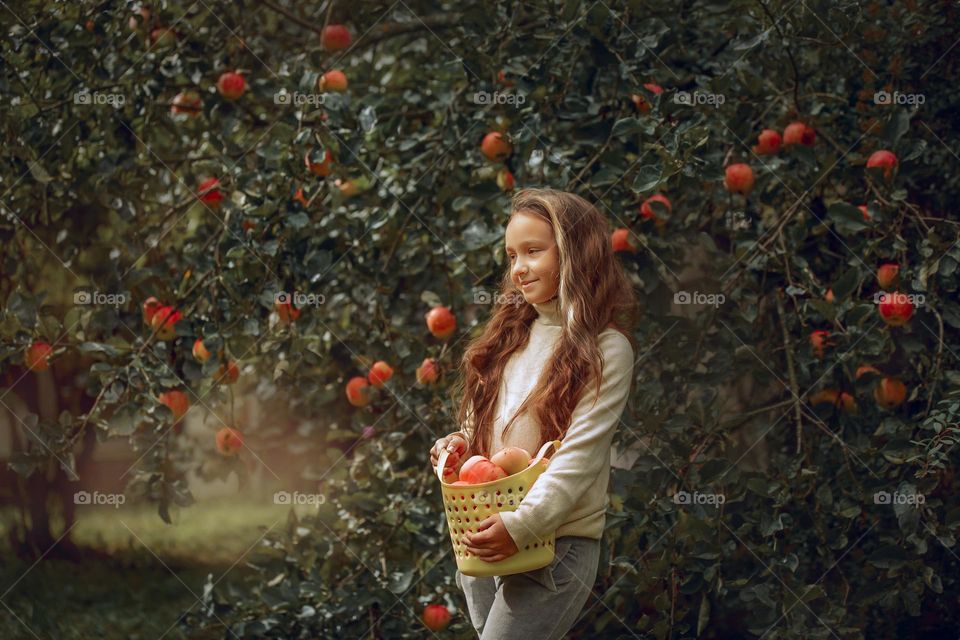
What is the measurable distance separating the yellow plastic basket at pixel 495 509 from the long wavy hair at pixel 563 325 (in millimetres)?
93

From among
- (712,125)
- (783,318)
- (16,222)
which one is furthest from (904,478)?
(16,222)

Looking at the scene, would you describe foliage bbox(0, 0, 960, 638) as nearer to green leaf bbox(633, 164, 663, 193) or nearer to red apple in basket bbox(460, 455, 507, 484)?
green leaf bbox(633, 164, 663, 193)

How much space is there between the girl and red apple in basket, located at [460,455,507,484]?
0.05m

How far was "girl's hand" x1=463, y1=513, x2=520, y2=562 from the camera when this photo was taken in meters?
1.28

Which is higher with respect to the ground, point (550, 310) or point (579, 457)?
point (550, 310)

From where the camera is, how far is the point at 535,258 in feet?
4.76

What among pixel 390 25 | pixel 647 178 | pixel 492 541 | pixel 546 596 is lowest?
pixel 546 596

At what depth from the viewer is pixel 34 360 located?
7.23 feet

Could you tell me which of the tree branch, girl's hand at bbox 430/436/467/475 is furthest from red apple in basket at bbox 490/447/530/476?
the tree branch

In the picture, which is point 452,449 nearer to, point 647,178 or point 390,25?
point 647,178

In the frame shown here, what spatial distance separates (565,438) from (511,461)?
0.25 ft

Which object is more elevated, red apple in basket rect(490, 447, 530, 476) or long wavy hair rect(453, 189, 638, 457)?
long wavy hair rect(453, 189, 638, 457)

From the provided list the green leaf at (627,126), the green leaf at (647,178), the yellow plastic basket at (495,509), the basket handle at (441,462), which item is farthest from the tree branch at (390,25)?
the yellow plastic basket at (495,509)

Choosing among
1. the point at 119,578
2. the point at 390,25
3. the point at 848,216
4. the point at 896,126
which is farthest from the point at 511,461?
the point at 119,578
